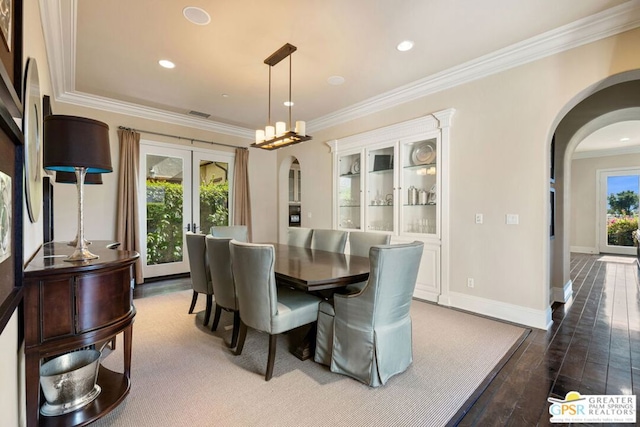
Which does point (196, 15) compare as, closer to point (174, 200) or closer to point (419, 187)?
point (419, 187)

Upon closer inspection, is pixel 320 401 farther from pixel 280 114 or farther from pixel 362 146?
pixel 280 114

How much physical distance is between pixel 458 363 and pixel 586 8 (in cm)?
316

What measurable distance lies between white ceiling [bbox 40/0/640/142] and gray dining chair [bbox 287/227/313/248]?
1.98 m

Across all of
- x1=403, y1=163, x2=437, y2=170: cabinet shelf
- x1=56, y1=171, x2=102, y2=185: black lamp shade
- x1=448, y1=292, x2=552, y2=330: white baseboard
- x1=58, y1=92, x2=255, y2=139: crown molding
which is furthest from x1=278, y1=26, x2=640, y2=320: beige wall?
x1=56, y1=171, x2=102, y2=185: black lamp shade

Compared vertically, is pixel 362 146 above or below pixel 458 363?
above

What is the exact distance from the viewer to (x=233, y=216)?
5.84 meters

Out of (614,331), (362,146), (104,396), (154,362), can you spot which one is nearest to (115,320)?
(104,396)

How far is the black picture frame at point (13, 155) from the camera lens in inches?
38.1

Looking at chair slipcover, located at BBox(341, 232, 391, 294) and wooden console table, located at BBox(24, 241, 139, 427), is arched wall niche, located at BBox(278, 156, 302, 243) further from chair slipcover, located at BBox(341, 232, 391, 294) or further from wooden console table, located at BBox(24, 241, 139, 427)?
wooden console table, located at BBox(24, 241, 139, 427)

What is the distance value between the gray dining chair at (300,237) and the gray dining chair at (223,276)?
1383mm

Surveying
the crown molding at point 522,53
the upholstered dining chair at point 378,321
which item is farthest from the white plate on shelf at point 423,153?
the upholstered dining chair at point 378,321

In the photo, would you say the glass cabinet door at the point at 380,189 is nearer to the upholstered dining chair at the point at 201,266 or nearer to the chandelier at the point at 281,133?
the chandelier at the point at 281,133

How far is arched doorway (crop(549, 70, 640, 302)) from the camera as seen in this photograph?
11.5ft

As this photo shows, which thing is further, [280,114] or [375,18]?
[280,114]
